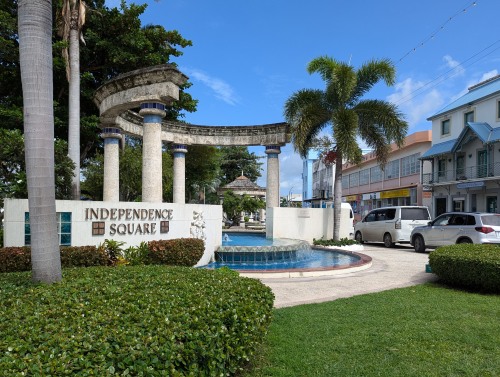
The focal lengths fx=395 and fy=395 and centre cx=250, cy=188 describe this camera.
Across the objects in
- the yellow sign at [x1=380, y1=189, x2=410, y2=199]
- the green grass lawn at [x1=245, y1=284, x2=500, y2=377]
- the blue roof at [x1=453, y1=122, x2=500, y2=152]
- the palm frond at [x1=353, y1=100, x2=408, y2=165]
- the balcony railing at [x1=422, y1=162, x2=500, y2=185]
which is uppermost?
the blue roof at [x1=453, y1=122, x2=500, y2=152]

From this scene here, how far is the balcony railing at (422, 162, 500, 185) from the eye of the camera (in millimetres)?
27422

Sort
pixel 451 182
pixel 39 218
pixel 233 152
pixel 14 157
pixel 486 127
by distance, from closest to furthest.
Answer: pixel 39 218, pixel 14 157, pixel 486 127, pixel 451 182, pixel 233 152

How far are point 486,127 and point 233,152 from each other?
30036mm

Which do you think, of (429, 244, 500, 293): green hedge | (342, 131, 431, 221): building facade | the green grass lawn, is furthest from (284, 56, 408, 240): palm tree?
(342, 131, 431, 221): building facade

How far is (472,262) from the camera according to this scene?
7.87m

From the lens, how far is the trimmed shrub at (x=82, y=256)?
25.2 feet

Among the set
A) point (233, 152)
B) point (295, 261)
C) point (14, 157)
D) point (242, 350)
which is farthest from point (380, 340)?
point (233, 152)

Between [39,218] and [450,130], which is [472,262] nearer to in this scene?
[39,218]

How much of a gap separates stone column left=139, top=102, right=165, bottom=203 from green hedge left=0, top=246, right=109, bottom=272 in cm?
420

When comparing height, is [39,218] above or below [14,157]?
below

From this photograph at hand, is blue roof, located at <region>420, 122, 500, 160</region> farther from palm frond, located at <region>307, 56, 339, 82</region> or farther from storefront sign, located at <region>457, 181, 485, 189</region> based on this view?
palm frond, located at <region>307, 56, 339, 82</region>

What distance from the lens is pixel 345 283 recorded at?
30.2ft

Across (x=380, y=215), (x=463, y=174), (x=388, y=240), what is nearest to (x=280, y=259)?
(x=388, y=240)

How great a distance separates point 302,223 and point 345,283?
887cm
